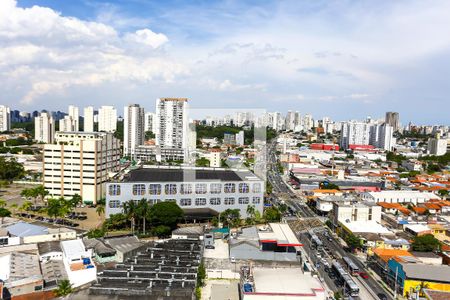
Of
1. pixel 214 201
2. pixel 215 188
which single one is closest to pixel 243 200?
pixel 214 201

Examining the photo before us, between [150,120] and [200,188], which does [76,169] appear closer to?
[200,188]

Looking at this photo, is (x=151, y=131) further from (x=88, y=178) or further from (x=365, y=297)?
(x=365, y=297)

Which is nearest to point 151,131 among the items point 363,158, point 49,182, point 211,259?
point 363,158

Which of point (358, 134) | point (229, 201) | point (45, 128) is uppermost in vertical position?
Answer: point (358, 134)

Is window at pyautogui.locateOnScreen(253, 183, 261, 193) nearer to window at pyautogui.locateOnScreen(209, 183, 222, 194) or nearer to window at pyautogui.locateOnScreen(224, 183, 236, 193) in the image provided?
window at pyautogui.locateOnScreen(224, 183, 236, 193)

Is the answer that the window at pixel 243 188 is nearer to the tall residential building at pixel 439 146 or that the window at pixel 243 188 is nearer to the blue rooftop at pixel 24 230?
the blue rooftop at pixel 24 230
